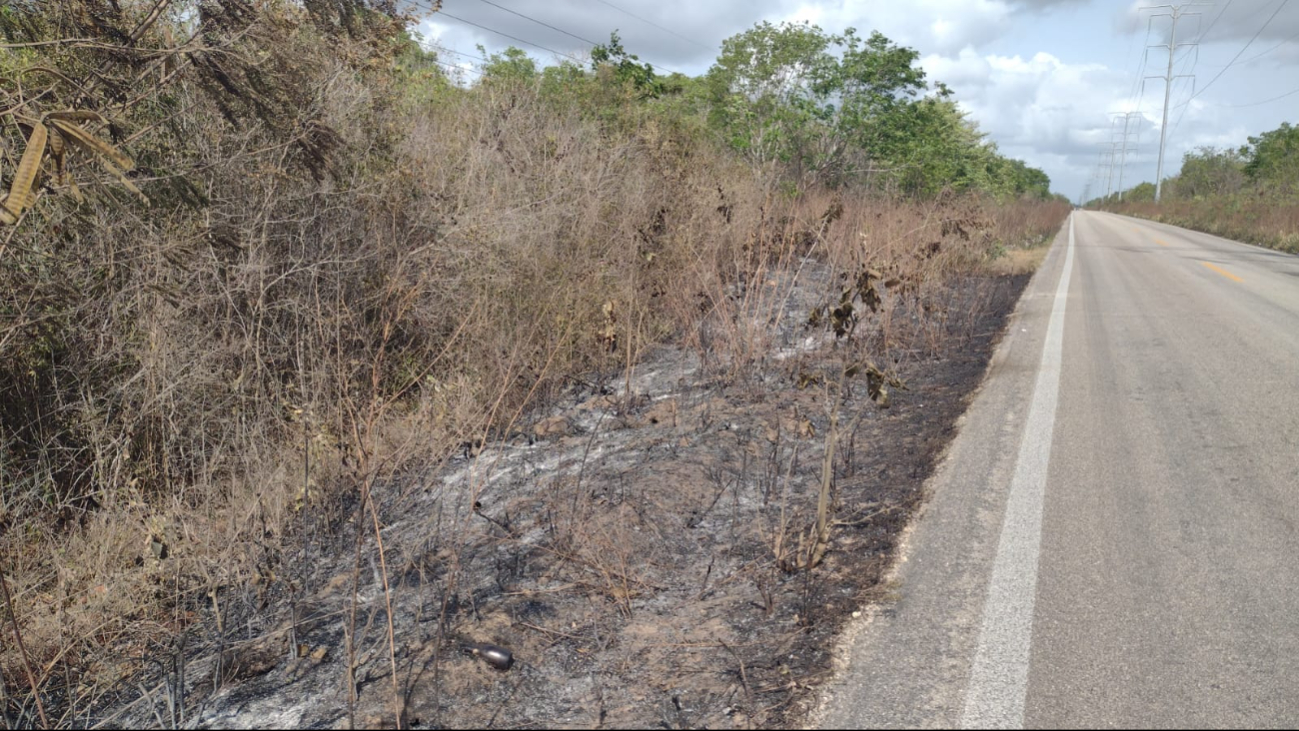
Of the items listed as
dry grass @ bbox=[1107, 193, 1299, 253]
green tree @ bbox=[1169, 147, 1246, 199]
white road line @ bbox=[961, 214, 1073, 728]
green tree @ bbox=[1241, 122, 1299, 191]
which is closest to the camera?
white road line @ bbox=[961, 214, 1073, 728]

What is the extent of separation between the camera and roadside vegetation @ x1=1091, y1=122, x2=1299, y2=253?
82.8 ft

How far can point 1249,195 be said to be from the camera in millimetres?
34938

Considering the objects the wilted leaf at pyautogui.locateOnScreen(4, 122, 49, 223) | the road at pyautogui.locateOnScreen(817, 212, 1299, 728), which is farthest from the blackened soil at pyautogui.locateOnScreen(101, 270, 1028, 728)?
the wilted leaf at pyautogui.locateOnScreen(4, 122, 49, 223)

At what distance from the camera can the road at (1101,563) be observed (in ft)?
8.79

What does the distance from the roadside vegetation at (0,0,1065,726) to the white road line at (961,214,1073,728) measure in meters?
1.58

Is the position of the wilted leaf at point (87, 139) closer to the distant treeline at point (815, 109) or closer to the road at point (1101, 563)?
the road at point (1101, 563)

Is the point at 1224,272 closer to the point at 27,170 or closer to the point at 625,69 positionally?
the point at 625,69

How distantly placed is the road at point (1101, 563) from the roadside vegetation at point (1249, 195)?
19.9 m

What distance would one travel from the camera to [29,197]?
2238 mm

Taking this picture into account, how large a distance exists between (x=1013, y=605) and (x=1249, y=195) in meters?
40.1

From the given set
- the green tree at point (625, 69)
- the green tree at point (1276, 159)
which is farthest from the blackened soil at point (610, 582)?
the green tree at point (1276, 159)

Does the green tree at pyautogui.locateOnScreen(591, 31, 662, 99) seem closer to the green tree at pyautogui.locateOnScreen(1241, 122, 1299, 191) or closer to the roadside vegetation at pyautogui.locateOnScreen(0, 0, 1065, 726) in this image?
the roadside vegetation at pyautogui.locateOnScreen(0, 0, 1065, 726)

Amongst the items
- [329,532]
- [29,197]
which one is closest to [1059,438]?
[329,532]

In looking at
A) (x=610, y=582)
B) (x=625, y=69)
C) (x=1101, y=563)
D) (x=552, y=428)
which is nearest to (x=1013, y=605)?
(x=1101, y=563)
